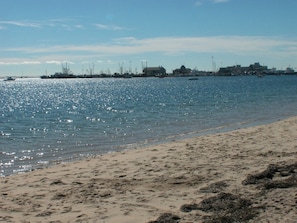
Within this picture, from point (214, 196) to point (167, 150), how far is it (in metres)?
7.04

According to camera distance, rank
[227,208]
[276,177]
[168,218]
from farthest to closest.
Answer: [276,177] → [227,208] → [168,218]

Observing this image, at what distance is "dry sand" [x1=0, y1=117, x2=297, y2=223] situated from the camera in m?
6.89

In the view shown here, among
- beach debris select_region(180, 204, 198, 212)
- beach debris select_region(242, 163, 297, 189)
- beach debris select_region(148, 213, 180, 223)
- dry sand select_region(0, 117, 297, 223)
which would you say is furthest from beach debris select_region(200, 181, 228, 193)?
beach debris select_region(148, 213, 180, 223)

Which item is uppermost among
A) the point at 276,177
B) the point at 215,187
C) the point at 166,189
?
the point at 276,177

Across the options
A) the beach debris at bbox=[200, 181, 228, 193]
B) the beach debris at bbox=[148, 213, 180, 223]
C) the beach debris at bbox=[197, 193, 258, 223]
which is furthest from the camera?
the beach debris at bbox=[200, 181, 228, 193]

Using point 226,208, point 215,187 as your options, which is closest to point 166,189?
point 215,187

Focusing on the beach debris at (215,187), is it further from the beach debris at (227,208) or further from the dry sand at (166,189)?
the beach debris at (227,208)

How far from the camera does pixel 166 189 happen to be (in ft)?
28.7

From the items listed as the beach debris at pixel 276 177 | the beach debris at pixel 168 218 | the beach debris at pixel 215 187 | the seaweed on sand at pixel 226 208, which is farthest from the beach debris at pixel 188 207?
the beach debris at pixel 276 177

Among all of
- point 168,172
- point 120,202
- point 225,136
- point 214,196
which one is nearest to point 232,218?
point 214,196

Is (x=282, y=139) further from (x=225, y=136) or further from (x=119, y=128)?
(x=119, y=128)

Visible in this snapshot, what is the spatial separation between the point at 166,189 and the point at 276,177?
240cm

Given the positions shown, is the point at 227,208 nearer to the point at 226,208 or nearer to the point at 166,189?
the point at 226,208

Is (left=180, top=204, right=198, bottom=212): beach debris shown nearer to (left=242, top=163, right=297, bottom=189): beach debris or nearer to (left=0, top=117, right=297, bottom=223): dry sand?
(left=0, top=117, right=297, bottom=223): dry sand
